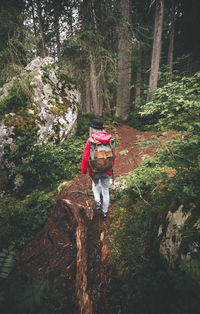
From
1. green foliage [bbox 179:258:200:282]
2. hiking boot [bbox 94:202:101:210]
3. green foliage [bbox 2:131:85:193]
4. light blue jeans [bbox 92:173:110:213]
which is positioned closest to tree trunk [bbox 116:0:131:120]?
green foliage [bbox 2:131:85:193]

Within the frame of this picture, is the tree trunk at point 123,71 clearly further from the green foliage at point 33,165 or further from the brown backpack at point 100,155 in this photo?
the brown backpack at point 100,155

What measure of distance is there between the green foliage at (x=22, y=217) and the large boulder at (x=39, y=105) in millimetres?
1693

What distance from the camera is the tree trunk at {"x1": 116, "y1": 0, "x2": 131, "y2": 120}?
8.71m

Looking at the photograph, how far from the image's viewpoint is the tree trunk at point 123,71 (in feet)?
28.6

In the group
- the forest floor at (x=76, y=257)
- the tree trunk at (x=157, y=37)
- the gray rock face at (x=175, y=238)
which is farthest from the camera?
the tree trunk at (x=157, y=37)

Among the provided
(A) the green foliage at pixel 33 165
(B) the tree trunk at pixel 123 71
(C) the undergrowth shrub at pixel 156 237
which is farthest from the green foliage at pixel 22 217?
(B) the tree trunk at pixel 123 71

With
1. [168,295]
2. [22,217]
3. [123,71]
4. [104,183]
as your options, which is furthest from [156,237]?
[123,71]

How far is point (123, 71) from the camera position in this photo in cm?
974

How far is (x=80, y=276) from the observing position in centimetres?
236

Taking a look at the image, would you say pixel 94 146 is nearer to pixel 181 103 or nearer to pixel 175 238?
pixel 181 103

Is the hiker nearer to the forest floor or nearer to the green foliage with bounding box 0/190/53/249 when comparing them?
the forest floor

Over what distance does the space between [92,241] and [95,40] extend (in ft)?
28.9

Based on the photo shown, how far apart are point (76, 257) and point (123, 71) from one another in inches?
422

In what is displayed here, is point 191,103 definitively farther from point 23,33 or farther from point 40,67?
point 23,33
